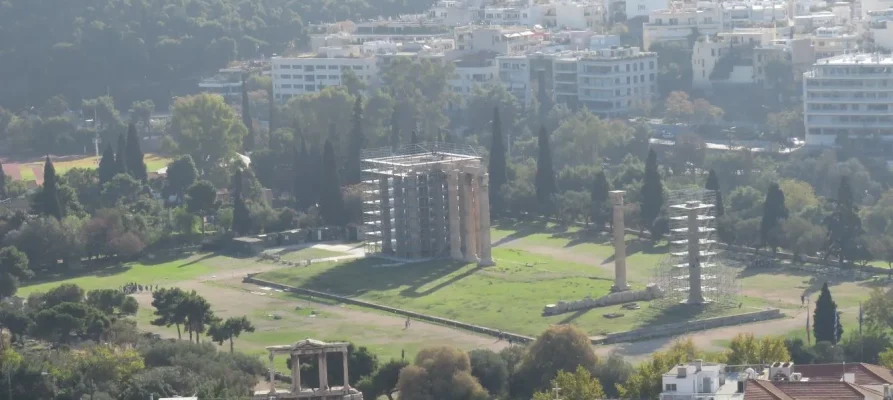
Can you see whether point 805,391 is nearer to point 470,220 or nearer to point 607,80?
point 470,220

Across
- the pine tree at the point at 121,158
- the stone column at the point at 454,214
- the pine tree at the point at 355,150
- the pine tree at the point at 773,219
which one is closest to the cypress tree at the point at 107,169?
the pine tree at the point at 121,158

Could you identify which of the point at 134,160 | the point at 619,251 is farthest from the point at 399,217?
the point at 134,160

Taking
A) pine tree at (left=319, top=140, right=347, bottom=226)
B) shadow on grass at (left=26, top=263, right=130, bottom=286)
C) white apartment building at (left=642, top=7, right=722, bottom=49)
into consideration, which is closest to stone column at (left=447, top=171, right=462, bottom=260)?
pine tree at (left=319, top=140, right=347, bottom=226)

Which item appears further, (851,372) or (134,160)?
(134,160)

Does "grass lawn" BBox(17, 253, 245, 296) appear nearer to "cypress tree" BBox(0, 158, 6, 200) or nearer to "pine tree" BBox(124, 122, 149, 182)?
"pine tree" BBox(124, 122, 149, 182)

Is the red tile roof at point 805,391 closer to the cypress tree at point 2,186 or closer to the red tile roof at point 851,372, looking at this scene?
the red tile roof at point 851,372

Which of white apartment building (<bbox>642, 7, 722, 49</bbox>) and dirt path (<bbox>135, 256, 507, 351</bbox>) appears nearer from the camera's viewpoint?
dirt path (<bbox>135, 256, 507, 351</bbox>)
